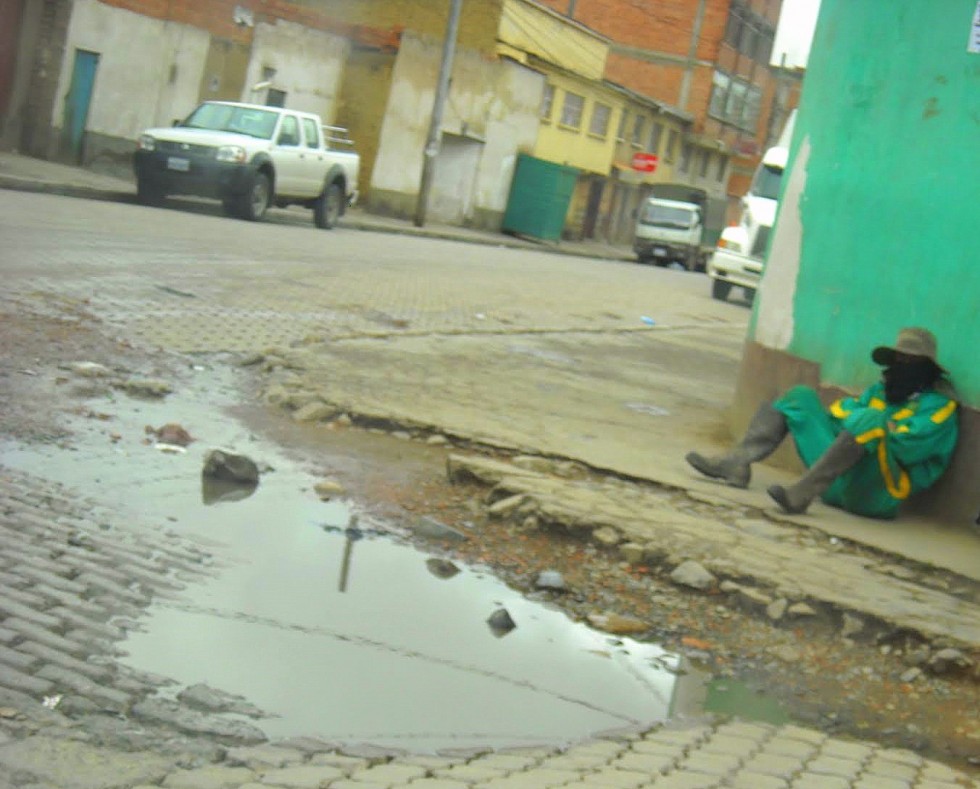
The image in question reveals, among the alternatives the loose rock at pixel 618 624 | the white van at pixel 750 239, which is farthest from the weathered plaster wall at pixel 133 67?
the loose rock at pixel 618 624

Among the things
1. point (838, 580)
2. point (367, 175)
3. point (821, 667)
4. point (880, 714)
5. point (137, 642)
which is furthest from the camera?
point (367, 175)

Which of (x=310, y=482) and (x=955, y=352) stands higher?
(x=955, y=352)

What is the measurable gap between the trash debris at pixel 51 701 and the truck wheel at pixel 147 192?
19370 mm

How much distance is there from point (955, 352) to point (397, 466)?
108 inches

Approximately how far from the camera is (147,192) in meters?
22.5

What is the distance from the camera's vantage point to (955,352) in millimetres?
7250

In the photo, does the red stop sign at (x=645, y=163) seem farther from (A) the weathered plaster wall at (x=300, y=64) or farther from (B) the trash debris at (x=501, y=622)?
(B) the trash debris at (x=501, y=622)

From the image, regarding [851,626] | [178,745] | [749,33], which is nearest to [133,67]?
[851,626]

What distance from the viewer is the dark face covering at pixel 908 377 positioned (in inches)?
277

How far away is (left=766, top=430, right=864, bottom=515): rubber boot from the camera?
6730 millimetres

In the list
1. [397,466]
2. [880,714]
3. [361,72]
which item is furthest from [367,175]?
[880,714]

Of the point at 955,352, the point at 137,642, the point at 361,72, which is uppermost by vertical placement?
the point at 361,72

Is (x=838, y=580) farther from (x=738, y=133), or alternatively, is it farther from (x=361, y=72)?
(x=738, y=133)

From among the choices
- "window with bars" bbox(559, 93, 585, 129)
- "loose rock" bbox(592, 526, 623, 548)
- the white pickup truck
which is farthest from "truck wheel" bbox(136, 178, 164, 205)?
"window with bars" bbox(559, 93, 585, 129)
